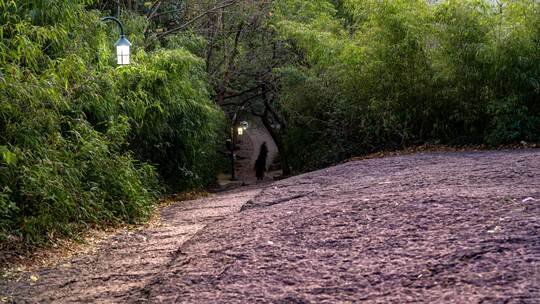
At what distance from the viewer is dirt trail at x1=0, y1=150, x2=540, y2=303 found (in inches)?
123

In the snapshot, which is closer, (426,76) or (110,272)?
(110,272)

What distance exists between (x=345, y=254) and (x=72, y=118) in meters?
4.08

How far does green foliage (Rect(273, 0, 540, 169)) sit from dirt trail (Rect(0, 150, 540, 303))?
440 centimetres

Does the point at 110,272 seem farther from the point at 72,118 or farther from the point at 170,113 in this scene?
the point at 170,113

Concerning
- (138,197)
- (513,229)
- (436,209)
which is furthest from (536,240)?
(138,197)

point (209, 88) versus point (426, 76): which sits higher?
point (209, 88)

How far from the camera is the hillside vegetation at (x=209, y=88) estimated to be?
18.0ft

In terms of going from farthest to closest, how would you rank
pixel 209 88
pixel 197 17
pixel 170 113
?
pixel 209 88 → pixel 197 17 → pixel 170 113

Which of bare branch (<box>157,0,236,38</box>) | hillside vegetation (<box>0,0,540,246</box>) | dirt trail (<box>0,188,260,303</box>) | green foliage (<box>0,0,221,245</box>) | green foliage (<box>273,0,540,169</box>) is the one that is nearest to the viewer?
dirt trail (<box>0,188,260,303</box>)

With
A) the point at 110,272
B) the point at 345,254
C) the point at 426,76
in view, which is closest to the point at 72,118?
the point at 110,272

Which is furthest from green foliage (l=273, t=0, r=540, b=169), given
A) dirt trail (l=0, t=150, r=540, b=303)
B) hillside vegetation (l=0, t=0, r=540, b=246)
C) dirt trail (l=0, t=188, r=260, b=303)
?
dirt trail (l=0, t=188, r=260, b=303)

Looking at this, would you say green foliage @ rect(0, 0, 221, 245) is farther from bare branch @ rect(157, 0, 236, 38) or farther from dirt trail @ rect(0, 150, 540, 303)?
bare branch @ rect(157, 0, 236, 38)

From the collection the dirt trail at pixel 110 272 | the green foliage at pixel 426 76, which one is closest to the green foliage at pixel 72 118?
the dirt trail at pixel 110 272

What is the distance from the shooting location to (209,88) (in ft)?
45.6
